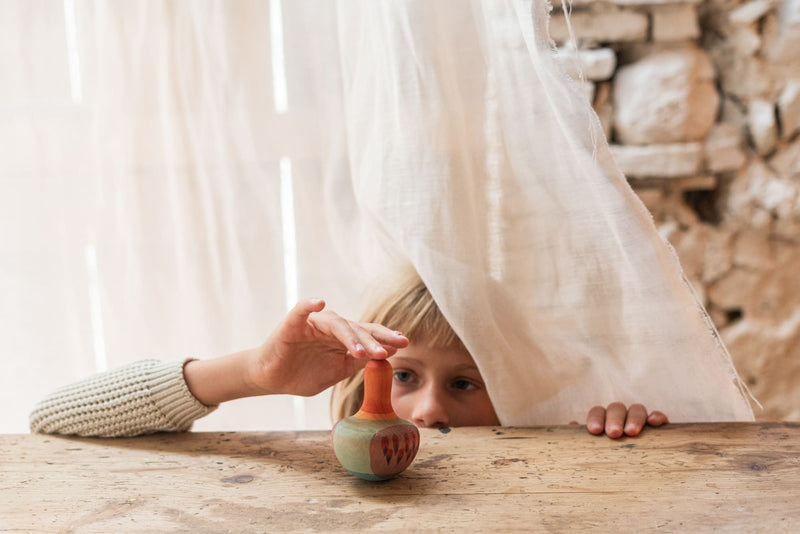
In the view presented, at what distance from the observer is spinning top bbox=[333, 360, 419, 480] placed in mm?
682

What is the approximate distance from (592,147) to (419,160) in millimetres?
215

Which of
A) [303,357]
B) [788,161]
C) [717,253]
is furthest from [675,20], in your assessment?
[303,357]

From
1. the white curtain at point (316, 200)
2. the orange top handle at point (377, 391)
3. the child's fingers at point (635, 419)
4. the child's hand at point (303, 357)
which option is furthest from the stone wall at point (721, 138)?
the orange top handle at point (377, 391)

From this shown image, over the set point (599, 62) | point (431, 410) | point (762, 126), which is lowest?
point (431, 410)

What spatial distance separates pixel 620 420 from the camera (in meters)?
0.87

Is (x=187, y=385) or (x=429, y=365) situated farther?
(x=429, y=365)

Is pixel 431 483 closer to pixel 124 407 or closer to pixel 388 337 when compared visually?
pixel 388 337

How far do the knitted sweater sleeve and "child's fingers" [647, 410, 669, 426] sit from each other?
55 centimetres

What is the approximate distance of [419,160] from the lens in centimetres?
95

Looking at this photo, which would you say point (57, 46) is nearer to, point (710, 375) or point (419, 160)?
point (419, 160)

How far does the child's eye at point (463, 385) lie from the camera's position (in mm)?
1211

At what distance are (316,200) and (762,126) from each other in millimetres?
1197

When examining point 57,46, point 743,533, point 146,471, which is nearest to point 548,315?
point 743,533

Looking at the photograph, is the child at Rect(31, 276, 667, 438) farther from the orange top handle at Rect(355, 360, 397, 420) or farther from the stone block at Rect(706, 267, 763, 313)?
the stone block at Rect(706, 267, 763, 313)
